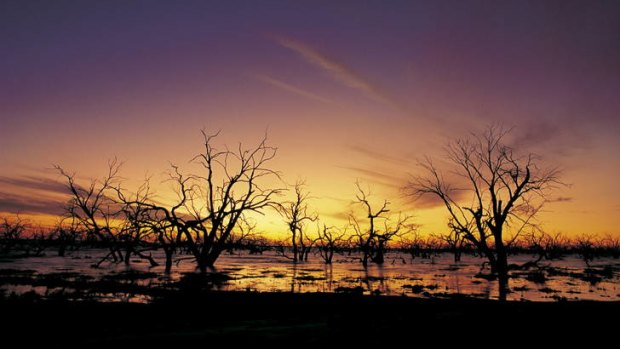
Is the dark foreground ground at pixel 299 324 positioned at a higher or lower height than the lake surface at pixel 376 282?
higher

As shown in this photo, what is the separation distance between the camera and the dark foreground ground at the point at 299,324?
264 inches

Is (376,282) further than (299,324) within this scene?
Yes

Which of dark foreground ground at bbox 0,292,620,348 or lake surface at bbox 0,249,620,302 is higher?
dark foreground ground at bbox 0,292,620,348

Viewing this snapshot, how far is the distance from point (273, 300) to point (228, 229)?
14.4 m

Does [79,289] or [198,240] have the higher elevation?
[198,240]

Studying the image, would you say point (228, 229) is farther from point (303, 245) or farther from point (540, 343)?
point (303, 245)

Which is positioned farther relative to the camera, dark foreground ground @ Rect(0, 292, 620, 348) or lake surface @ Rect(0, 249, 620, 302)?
lake surface @ Rect(0, 249, 620, 302)

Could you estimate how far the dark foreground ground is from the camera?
6715mm

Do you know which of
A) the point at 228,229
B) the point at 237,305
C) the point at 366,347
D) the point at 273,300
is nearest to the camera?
the point at 366,347

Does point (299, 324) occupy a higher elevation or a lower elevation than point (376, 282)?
higher

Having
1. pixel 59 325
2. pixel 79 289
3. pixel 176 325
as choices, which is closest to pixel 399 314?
pixel 176 325

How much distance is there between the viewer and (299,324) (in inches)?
337

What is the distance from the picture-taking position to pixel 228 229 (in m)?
26.5

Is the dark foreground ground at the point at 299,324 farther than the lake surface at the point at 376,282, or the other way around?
the lake surface at the point at 376,282
